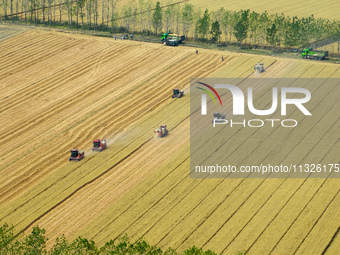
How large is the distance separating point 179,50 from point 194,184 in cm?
4367

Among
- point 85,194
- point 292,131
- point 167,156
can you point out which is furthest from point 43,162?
point 292,131

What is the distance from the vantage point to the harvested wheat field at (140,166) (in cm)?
4975

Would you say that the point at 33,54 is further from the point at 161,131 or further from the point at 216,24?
the point at 161,131

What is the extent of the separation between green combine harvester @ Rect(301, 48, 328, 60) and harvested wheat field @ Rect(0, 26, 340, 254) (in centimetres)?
385

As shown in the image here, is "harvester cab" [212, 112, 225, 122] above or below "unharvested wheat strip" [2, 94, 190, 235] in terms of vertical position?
above

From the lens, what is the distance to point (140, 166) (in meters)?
61.2

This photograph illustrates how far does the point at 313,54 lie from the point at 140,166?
41565mm

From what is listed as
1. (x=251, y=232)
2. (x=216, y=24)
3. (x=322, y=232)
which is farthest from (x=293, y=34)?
(x=251, y=232)

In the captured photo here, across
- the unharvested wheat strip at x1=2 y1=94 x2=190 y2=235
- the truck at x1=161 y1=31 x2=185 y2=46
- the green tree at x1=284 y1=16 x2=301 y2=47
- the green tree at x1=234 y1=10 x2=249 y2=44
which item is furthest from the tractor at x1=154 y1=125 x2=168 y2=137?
the green tree at x1=284 y1=16 x2=301 y2=47

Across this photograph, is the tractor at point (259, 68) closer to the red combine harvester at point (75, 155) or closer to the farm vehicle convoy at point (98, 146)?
the farm vehicle convoy at point (98, 146)

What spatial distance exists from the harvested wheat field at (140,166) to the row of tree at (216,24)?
1029cm

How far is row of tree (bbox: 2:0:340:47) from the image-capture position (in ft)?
318

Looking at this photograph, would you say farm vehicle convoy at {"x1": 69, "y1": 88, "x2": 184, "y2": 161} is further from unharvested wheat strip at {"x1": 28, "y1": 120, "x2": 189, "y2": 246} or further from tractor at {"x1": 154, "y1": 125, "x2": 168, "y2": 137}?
unharvested wheat strip at {"x1": 28, "y1": 120, "x2": 189, "y2": 246}

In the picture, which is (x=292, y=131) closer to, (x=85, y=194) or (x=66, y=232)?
(x=85, y=194)
